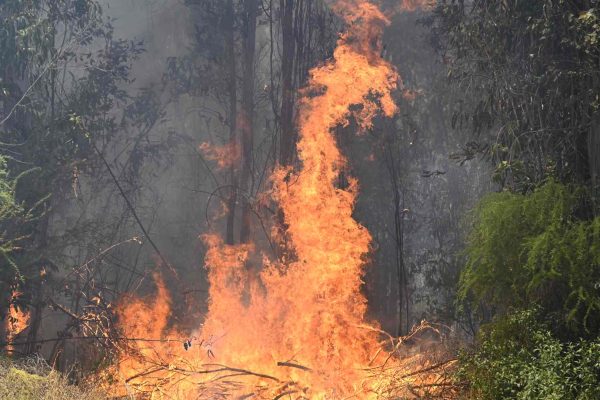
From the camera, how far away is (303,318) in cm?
1179

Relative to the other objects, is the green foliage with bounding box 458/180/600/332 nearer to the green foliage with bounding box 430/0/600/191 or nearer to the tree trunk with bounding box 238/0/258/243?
the green foliage with bounding box 430/0/600/191

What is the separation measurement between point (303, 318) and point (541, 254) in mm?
4751

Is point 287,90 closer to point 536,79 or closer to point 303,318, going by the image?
point 303,318

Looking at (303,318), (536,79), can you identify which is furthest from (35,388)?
(536,79)

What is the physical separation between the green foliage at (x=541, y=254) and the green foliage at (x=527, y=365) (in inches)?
14.7

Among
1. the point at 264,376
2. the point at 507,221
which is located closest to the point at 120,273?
the point at 264,376

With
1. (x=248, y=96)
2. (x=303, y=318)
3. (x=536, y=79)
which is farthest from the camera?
(x=248, y=96)

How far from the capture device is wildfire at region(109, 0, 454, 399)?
1023 cm

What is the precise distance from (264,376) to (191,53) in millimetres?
11002

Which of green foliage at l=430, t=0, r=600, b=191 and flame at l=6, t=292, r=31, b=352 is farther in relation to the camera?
flame at l=6, t=292, r=31, b=352

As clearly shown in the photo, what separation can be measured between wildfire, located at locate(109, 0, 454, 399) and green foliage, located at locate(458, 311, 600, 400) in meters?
1.49

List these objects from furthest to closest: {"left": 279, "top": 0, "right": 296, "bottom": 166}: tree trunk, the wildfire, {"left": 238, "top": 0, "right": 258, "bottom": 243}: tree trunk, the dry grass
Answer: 1. {"left": 238, "top": 0, "right": 258, "bottom": 243}: tree trunk
2. {"left": 279, "top": 0, "right": 296, "bottom": 166}: tree trunk
3. the wildfire
4. the dry grass

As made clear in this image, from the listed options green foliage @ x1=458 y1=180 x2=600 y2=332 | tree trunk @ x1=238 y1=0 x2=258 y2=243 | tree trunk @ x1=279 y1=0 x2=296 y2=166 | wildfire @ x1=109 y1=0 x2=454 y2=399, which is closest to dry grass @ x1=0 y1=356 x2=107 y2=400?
wildfire @ x1=109 y1=0 x2=454 y2=399

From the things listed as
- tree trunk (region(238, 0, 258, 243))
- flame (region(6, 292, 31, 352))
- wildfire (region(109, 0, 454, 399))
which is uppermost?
tree trunk (region(238, 0, 258, 243))
